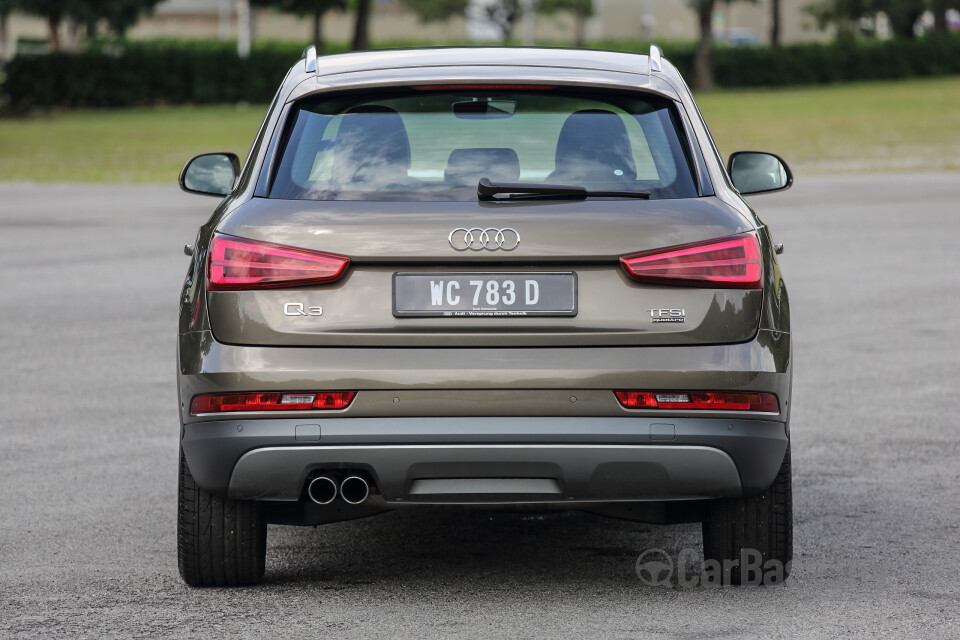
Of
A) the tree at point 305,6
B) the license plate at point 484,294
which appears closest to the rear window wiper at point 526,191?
the license plate at point 484,294

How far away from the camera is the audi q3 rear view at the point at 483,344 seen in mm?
4449

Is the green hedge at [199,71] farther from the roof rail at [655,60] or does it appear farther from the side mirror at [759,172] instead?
the roof rail at [655,60]

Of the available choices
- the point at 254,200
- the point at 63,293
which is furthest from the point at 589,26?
the point at 254,200

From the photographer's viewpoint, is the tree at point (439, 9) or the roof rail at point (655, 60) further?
the tree at point (439, 9)

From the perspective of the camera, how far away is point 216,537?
4.98 meters

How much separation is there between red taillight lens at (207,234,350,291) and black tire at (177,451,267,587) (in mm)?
673

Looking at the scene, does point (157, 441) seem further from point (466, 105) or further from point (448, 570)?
point (466, 105)

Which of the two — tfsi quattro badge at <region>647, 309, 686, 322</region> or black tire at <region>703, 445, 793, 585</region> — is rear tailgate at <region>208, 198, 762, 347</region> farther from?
black tire at <region>703, 445, 793, 585</region>

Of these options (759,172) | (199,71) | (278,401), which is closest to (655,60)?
(759,172)

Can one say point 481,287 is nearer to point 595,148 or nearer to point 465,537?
→ point 595,148

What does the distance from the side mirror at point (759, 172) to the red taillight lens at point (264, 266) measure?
2.01m

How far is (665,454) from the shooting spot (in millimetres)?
4484

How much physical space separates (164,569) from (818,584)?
7.21 feet

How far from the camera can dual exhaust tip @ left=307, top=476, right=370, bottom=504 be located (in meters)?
4.59
